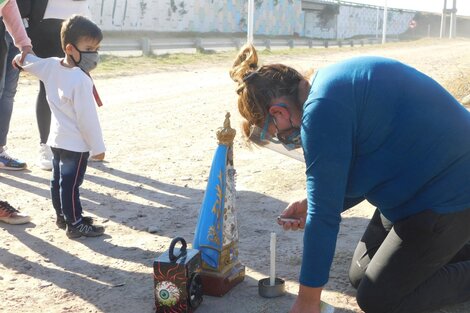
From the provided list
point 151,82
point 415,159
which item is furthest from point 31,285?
point 151,82

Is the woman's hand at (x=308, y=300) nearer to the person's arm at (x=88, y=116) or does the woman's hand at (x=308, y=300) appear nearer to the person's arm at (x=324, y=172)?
the person's arm at (x=324, y=172)

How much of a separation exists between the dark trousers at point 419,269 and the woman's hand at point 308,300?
0.51m

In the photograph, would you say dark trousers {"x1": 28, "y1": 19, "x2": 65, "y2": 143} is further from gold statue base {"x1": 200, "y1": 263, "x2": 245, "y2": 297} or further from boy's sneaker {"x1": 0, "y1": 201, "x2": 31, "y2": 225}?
gold statue base {"x1": 200, "y1": 263, "x2": 245, "y2": 297}

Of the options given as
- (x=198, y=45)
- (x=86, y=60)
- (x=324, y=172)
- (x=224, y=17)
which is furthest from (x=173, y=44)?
(x=324, y=172)

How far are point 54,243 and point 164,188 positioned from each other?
129cm

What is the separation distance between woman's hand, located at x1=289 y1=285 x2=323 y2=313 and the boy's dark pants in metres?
1.93

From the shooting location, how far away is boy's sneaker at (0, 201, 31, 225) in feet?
14.3

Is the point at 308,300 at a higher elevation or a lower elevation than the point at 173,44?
higher

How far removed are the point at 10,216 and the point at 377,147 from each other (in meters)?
2.65

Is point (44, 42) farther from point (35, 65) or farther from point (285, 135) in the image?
point (285, 135)

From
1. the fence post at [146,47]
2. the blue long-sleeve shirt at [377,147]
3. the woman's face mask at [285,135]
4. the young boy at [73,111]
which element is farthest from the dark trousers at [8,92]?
the fence post at [146,47]

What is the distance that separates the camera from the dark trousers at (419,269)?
293 cm

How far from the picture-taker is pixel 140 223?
442 centimetres

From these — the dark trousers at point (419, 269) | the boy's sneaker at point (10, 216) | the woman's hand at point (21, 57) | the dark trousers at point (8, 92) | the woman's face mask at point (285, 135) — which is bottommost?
the boy's sneaker at point (10, 216)
